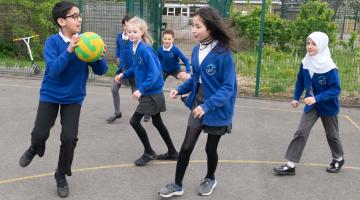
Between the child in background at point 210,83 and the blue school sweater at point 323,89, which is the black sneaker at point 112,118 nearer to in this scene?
the child in background at point 210,83

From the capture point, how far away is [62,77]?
410 centimetres

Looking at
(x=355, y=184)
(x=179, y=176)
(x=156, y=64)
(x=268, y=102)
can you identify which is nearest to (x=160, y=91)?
(x=156, y=64)

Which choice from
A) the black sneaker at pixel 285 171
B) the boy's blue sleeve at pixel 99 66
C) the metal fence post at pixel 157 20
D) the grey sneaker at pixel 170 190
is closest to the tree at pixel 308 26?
the metal fence post at pixel 157 20

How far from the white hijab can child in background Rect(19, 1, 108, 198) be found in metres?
2.22

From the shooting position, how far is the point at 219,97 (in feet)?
12.7

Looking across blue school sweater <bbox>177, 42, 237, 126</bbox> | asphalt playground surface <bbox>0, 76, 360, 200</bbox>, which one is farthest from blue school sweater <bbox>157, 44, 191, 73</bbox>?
blue school sweater <bbox>177, 42, 237, 126</bbox>

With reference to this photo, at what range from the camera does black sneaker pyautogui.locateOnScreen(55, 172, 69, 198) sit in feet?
14.1

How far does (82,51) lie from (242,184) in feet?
7.17

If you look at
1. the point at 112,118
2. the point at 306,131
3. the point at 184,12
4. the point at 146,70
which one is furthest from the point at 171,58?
the point at 184,12

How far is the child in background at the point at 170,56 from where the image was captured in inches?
285

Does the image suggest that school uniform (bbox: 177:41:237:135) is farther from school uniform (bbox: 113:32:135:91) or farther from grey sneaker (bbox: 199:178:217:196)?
school uniform (bbox: 113:32:135:91)

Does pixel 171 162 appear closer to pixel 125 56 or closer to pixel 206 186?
pixel 206 186

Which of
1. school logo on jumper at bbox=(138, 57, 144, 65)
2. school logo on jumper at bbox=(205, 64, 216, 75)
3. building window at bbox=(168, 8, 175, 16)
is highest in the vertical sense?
building window at bbox=(168, 8, 175, 16)

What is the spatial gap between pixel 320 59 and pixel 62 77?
2.67 m
